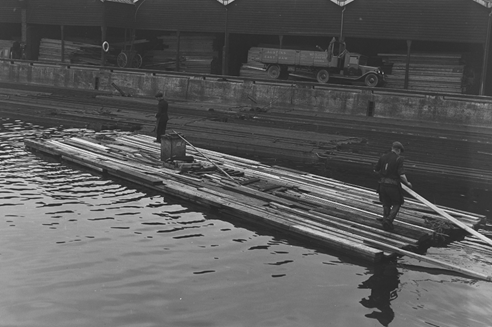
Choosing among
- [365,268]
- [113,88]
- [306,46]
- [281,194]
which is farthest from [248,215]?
[306,46]

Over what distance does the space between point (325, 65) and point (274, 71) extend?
389 cm

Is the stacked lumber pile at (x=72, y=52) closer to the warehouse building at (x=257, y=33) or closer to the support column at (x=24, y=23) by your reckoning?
the warehouse building at (x=257, y=33)

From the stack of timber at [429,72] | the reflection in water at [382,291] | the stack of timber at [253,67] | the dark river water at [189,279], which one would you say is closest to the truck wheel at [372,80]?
the stack of timber at [429,72]

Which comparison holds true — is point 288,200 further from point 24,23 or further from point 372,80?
point 24,23

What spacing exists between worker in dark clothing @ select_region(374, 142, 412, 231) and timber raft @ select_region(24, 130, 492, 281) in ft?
1.17

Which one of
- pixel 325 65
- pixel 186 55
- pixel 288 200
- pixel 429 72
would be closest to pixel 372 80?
pixel 325 65

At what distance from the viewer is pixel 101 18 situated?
1663 inches

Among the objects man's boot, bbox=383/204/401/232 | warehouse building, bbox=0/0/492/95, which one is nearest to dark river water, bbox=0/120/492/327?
man's boot, bbox=383/204/401/232

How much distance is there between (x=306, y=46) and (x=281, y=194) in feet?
93.2

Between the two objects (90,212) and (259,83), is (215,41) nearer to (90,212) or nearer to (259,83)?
(259,83)

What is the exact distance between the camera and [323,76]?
118ft

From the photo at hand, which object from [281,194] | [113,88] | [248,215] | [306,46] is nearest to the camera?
[248,215]

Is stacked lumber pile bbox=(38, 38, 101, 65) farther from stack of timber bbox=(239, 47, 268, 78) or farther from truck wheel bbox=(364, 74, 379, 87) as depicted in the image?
truck wheel bbox=(364, 74, 379, 87)

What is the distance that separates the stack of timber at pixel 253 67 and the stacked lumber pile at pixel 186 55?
9.73 ft
